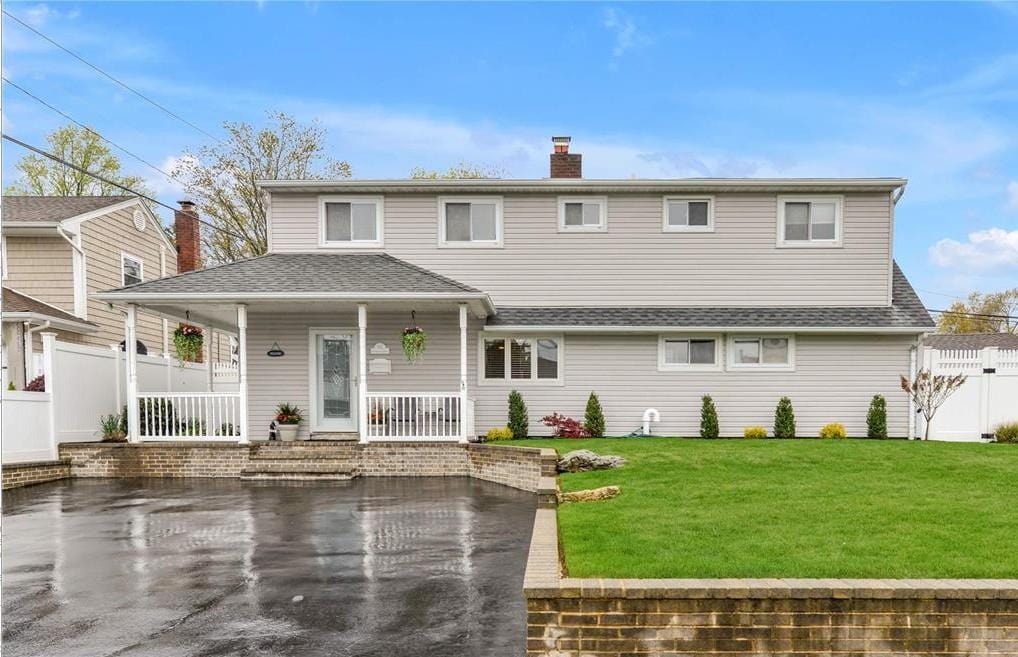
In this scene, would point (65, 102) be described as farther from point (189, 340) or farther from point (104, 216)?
point (189, 340)

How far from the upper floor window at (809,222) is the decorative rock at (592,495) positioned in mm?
9553

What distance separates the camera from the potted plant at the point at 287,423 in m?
14.4

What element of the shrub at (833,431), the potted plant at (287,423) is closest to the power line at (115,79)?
the potted plant at (287,423)

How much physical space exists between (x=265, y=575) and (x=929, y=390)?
14.0 m

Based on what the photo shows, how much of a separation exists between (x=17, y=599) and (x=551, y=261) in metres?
12.0

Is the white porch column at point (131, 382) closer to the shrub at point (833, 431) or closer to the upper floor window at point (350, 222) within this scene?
the upper floor window at point (350, 222)

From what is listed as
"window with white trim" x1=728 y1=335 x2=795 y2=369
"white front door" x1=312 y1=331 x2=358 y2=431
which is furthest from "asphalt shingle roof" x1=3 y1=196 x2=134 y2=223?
"window with white trim" x1=728 y1=335 x2=795 y2=369

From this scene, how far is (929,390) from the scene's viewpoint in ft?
47.5

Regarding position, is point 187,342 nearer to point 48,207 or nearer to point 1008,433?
point 48,207

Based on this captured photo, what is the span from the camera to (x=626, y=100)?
26.6m

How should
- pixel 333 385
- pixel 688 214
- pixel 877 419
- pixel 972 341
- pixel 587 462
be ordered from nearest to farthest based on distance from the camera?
pixel 587 462 → pixel 877 419 → pixel 333 385 → pixel 688 214 → pixel 972 341

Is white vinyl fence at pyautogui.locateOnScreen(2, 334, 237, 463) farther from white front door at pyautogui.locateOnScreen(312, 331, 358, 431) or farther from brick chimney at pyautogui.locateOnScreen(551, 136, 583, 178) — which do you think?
brick chimney at pyautogui.locateOnScreen(551, 136, 583, 178)

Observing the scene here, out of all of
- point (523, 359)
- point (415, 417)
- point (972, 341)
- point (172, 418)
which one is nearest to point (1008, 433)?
point (523, 359)

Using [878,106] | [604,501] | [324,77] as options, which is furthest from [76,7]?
[878,106]
